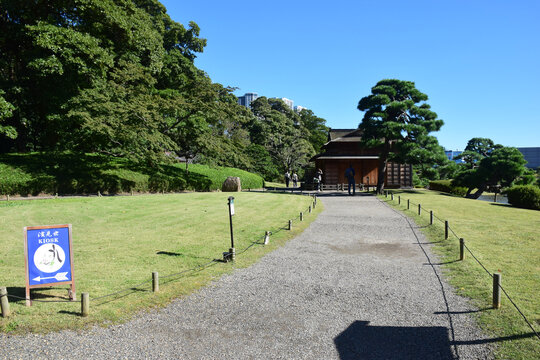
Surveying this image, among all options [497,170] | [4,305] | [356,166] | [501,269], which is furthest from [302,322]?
[356,166]

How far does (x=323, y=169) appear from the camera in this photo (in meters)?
36.4

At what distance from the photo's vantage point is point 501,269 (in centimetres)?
800

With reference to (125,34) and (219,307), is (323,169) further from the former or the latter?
(219,307)

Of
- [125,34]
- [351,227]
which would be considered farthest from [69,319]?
[125,34]

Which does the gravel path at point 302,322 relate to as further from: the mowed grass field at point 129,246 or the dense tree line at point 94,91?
the dense tree line at point 94,91

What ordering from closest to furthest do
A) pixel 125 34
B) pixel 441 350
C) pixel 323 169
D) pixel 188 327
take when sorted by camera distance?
1. pixel 441 350
2. pixel 188 327
3. pixel 125 34
4. pixel 323 169

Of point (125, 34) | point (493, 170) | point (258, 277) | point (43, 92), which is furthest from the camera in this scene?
point (493, 170)

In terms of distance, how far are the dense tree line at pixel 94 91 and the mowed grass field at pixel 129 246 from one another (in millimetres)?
6450

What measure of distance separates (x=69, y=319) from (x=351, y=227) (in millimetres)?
10851

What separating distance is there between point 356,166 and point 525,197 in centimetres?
1609

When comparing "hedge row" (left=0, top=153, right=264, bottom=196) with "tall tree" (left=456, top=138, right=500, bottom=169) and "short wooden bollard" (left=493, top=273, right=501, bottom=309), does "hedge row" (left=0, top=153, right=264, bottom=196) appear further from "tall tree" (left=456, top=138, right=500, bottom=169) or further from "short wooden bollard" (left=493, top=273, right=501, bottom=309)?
"tall tree" (left=456, top=138, right=500, bottom=169)

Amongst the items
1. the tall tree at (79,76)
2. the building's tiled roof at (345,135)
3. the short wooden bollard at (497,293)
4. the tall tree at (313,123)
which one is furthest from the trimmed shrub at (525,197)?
the tall tree at (313,123)

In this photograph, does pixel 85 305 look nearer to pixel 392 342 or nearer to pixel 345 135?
pixel 392 342

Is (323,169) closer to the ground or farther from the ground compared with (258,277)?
farther from the ground
